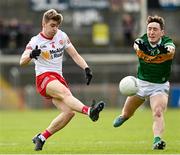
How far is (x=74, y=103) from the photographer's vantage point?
13.2 metres

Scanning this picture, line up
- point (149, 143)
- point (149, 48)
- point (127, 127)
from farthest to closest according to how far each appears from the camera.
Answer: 1. point (127, 127)
2. point (149, 143)
3. point (149, 48)

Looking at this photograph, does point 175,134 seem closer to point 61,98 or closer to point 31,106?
point 61,98

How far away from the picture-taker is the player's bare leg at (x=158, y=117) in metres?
13.5

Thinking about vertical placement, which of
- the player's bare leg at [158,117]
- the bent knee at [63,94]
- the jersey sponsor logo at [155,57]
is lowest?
the player's bare leg at [158,117]

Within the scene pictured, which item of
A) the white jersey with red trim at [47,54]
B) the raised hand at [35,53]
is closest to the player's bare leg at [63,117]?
the white jersey with red trim at [47,54]

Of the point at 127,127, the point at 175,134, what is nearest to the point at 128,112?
the point at 175,134

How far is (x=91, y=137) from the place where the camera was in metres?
17.2

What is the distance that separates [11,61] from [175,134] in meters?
18.3

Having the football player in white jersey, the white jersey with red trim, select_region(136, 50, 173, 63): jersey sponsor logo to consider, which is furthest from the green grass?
select_region(136, 50, 173, 63): jersey sponsor logo

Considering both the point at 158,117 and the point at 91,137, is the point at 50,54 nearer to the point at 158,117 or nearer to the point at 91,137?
the point at 158,117

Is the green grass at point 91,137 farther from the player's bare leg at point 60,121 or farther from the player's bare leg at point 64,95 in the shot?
the player's bare leg at point 64,95

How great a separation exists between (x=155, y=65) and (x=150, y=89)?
0.41 metres

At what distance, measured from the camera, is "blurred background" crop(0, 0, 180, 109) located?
33656 mm

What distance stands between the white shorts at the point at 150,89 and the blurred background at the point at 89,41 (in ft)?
56.0
